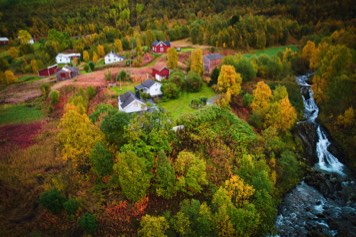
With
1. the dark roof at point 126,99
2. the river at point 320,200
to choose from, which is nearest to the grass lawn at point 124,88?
the dark roof at point 126,99

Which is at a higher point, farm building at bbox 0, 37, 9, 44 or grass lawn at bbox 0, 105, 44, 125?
farm building at bbox 0, 37, 9, 44

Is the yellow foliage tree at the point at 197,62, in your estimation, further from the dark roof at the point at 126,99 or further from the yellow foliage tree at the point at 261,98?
the dark roof at the point at 126,99

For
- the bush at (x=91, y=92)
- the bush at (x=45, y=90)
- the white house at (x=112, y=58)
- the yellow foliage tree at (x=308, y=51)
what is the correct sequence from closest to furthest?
the bush at (x=91, y=92) → the bush at (x=45, y=90) → the yellow foliage tree at (x=308, y=51) → the white house at (x=112, y=58)

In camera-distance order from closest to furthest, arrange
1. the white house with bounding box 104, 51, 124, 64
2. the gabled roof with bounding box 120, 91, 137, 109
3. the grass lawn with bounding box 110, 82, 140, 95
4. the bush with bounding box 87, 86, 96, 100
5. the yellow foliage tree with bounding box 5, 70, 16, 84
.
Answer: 1. the gabled roof with bounding box 120, 91, 137, 109
2. the bush with bounding box 87, 86, 96, 100
3. the grass lawn with bounding box 110, 82, 140, 95
4. the yellow foliage tree with bounding box 5, 70, 16, 84
5. the white house with bounding box 104, 51, 124, 64

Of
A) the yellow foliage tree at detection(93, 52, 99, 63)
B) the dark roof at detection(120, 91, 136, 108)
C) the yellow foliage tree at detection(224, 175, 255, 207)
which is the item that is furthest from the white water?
the yellow foliage tree at detection(93, 52, 99, 63)

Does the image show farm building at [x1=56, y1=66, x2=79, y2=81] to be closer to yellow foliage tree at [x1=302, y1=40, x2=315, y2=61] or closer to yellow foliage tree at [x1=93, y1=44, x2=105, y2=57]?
yellow foliage tree at [x1=93, y1=44, x2=105, y2=57]

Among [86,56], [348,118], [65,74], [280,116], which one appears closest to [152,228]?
[280,116]

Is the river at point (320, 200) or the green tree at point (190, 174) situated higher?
the green tree at point (190, 174)
